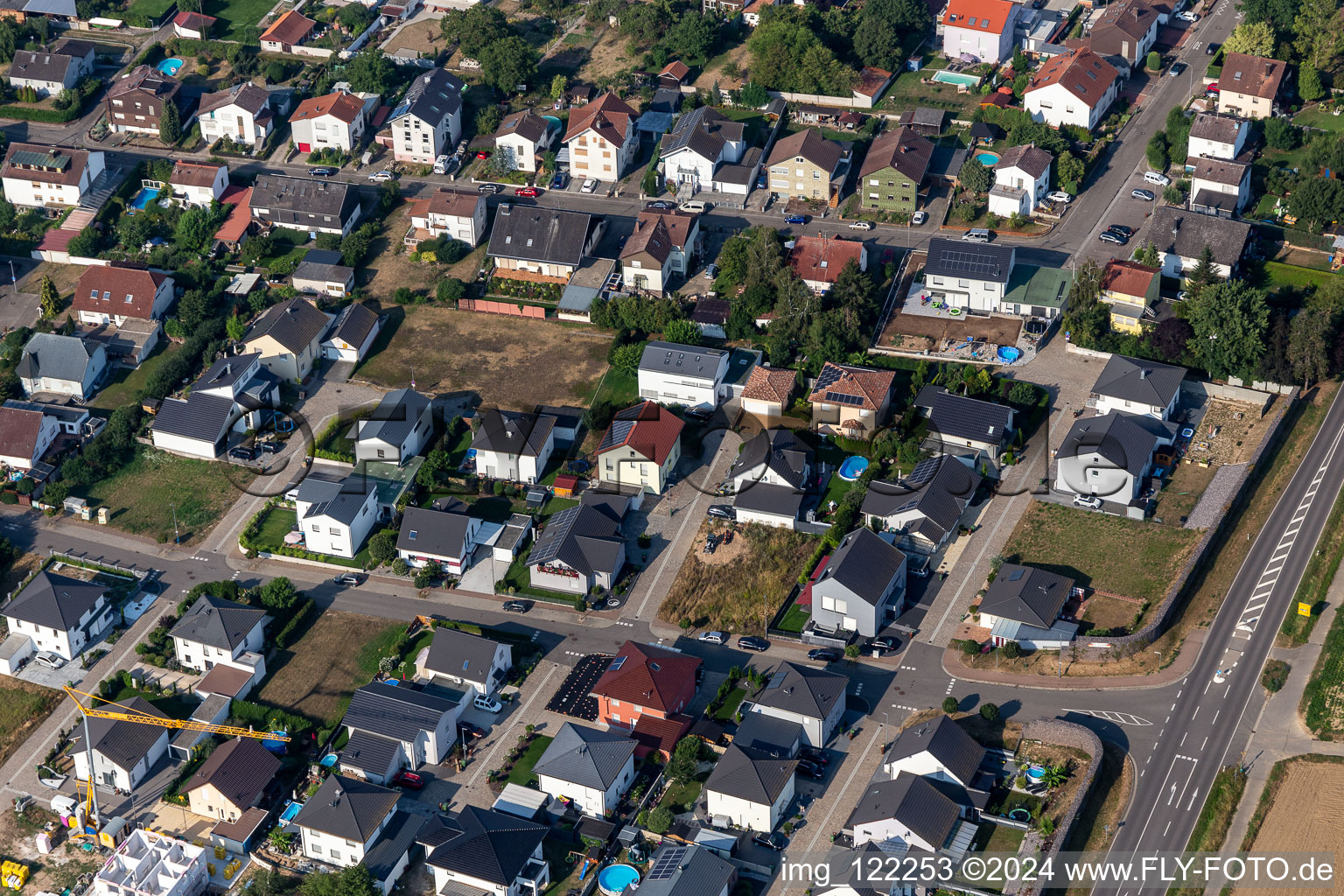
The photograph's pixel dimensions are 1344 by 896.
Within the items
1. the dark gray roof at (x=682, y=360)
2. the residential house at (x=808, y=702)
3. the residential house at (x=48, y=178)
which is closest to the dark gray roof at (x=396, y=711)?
the residential house at (x=808, y=702)

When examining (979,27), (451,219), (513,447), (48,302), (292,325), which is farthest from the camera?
(979,27)

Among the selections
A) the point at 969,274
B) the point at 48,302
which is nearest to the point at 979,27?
the point at 969,274

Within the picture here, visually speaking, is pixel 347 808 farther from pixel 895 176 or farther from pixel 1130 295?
pixel 895 176

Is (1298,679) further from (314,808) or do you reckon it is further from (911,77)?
(911,77)

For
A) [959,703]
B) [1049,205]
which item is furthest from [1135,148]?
[959,703]

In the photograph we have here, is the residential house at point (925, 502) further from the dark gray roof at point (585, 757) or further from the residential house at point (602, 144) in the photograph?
the residential house at point (602, 144)

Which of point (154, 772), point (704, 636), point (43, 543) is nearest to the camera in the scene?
point (154, 772)

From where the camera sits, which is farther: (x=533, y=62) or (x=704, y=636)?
(x=533, y=62)
